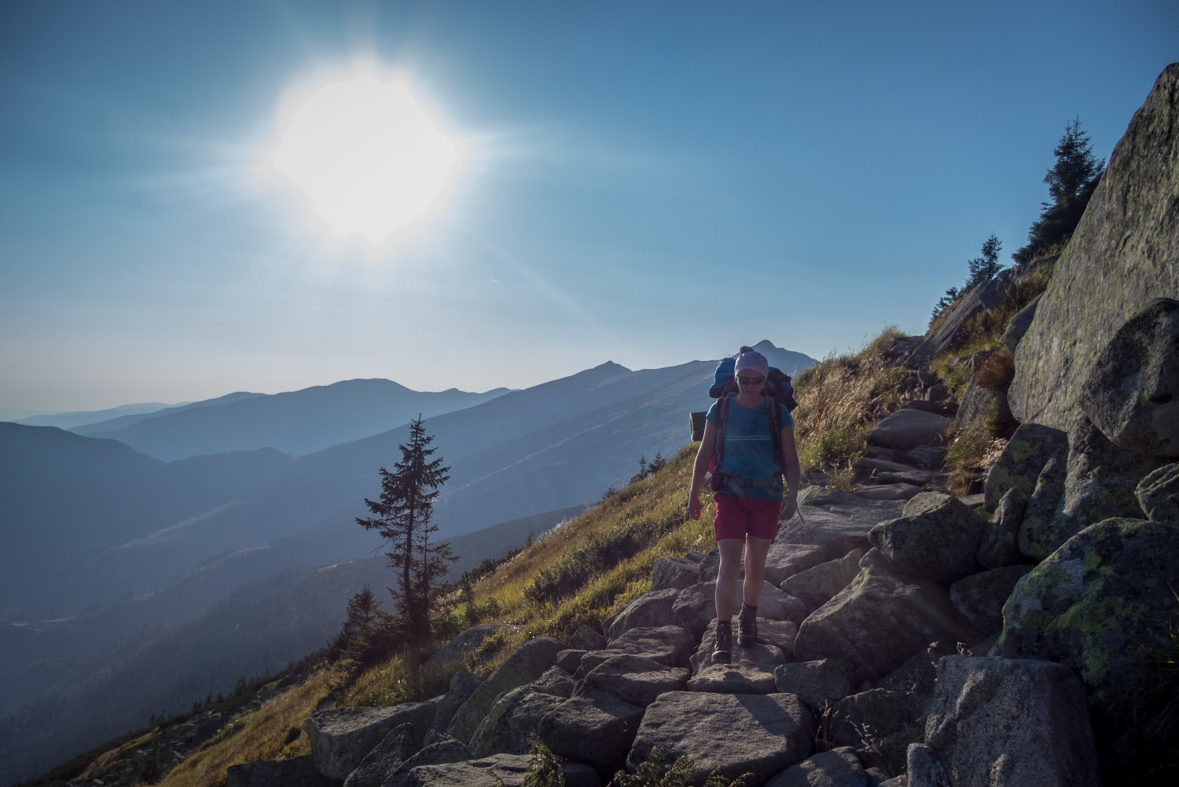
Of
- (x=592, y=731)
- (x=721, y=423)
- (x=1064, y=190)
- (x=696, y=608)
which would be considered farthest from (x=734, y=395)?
(x=1064, y=190)

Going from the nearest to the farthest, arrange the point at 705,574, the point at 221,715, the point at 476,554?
1. the point at 705,574
2. the point at 221,715
3. the point at 476,554

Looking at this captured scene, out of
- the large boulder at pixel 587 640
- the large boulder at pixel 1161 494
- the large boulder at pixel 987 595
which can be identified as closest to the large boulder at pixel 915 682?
the large boulder at pixel 987 595

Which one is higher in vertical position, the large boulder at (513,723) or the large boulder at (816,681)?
the large boulder at (816,681)

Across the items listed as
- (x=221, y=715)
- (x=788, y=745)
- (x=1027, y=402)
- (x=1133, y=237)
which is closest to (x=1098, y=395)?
(x=1133, y=237)

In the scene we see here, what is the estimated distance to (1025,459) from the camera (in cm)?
480

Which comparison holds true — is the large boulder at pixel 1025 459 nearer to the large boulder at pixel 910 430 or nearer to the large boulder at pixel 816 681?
the large boulder at pixel 816 681

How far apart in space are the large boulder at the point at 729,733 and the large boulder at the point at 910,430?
602 cm

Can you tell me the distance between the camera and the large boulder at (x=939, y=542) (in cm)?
451

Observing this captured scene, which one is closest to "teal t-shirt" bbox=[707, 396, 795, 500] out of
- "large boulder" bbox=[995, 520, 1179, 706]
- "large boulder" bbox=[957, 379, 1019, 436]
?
"large boulder" bbox=[995, 520, 1179, 706]

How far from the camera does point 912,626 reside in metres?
4.29

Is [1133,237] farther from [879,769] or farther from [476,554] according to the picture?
[476,554]

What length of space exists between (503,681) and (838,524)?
4.32 m

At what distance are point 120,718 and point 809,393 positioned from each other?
216 metres

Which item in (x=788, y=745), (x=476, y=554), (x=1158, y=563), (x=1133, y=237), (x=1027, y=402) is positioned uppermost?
(x=1133, y=237)
